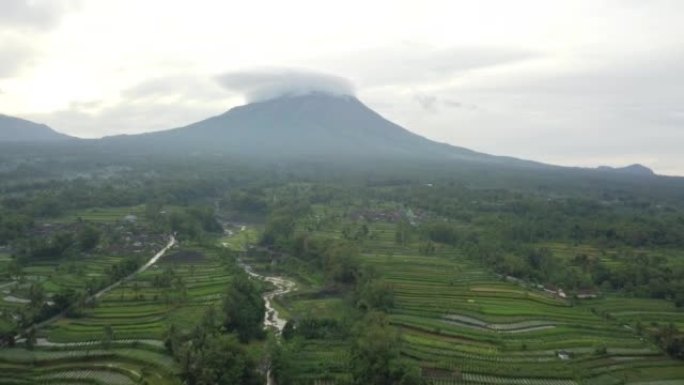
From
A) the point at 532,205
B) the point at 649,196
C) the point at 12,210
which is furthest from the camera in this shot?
the point at 649,196

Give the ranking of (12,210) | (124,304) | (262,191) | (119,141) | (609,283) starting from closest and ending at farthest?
1. (124,304)
2. (609,283)
3. (12,210)
4. (262,191)
5. (119,141)

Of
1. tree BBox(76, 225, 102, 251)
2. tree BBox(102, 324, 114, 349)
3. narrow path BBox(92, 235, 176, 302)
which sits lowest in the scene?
tree BBox(102, 324, 114, 349)

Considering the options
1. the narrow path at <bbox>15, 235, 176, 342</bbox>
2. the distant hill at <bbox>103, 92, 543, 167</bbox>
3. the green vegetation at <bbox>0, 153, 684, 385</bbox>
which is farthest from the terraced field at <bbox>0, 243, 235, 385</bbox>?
the distant hill at <bbox>103, 92, 543, 167</bbox>

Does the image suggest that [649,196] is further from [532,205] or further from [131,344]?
[131,344]

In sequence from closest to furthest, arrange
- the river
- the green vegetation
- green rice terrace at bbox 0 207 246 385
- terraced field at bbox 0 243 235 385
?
terraced field at bbox 0 243 235 385 → green rice terrace at bbox 0 207 246 385 → the green vegetation → the river

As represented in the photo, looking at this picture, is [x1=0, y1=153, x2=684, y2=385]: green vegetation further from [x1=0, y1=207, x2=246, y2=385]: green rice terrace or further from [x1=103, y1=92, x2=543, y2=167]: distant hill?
[x1=103, y1=92, x2=543, y2=167]: distant hill

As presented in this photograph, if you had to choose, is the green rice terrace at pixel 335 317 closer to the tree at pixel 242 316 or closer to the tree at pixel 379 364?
the tree at pixel 242 316

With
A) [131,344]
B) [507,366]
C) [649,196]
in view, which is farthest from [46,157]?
[649,196]

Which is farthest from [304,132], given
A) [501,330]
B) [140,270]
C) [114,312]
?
[501,330]

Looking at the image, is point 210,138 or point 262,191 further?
point 210,138

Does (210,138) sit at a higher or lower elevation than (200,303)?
higher

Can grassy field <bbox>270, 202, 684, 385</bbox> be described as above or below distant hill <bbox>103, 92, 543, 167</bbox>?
below
